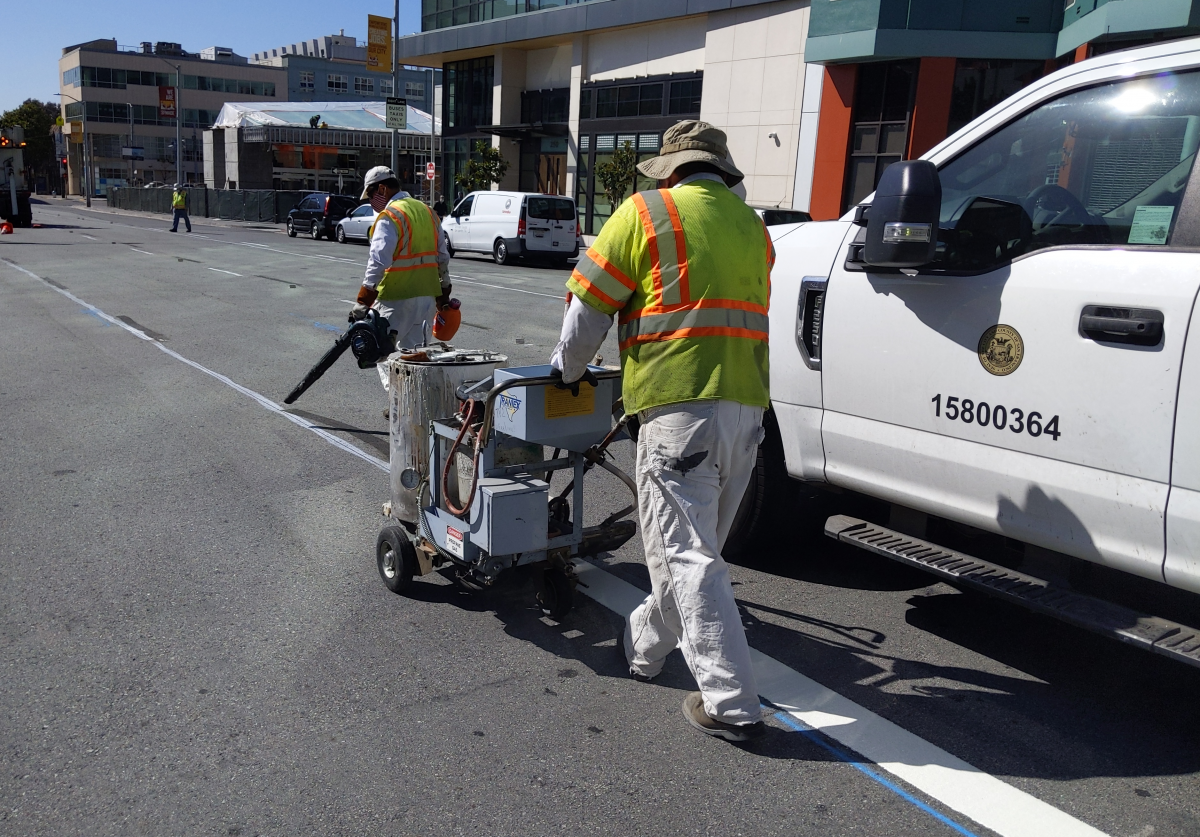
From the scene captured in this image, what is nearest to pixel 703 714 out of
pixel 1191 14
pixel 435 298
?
pixel 435 298

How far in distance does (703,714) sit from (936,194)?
2037 millimetres

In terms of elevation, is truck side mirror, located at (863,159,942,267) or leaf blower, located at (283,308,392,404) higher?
truck side mirror, located at (863,159,942,267)

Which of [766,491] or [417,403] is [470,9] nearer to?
[417,403]

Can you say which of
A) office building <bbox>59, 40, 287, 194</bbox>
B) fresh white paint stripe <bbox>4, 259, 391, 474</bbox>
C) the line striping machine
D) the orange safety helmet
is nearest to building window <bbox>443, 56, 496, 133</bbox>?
fresh white paint stripe <bbox>4, 259, 391, 474</bbox>

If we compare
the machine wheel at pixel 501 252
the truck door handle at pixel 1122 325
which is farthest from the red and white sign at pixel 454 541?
the machine wheel at pixel 501 252

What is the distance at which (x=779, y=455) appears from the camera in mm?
4875

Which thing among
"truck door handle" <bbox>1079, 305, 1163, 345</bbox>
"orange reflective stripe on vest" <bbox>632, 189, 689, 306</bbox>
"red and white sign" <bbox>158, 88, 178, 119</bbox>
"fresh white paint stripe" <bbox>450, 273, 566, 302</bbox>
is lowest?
Answer: "fresh white paint stripe" <bbox>450, 273, 566, 302</bbox>

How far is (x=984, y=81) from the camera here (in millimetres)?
24125

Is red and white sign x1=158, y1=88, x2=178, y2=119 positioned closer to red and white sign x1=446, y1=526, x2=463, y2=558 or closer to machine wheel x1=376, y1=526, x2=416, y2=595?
machine wheel x1=376, y1=526, x2=416, y2=595

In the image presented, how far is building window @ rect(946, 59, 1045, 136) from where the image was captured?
2381cm

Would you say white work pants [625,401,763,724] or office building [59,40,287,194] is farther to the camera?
office building [59,40,287,194]

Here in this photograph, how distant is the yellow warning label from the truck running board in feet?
3.87

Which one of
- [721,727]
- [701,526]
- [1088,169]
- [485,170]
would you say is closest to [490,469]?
[701,526]

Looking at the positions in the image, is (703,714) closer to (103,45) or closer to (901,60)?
(901,60)
